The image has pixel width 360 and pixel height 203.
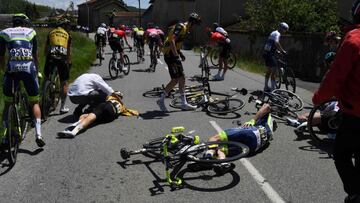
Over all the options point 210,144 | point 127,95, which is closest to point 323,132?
point 210,144

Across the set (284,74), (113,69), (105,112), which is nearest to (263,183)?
(105,112)

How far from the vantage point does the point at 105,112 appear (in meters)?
8.55

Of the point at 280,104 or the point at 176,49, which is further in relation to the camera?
the point at 176,49

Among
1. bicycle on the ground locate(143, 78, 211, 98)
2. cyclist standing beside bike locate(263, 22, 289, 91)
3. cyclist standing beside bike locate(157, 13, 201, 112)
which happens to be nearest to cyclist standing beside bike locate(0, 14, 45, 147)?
cyclist standing beside bike locate(157, 13, 201, 112)

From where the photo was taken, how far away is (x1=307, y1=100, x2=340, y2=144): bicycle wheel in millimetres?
7258

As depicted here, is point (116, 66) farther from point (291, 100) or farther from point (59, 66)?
point (291, 100)

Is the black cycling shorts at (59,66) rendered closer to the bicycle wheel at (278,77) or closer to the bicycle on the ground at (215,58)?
the bicycle wheel at (278,77)

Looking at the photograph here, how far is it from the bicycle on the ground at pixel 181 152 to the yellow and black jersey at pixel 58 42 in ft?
11.8

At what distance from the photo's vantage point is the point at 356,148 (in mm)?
3764

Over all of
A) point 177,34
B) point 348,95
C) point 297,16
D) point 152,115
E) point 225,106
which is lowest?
point 152,115

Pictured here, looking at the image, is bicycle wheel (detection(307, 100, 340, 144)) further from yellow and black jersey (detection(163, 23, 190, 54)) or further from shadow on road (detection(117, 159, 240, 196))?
yellow and black jersey (detection(163, 23, 190, 54))

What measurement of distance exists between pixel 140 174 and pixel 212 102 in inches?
175

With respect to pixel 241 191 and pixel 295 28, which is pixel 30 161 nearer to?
pixel 241 191

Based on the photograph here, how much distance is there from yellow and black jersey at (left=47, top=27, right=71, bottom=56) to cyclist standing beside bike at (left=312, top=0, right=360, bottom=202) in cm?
637
